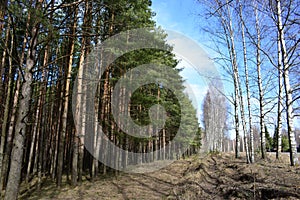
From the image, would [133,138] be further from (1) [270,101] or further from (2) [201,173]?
(1) [270,101]

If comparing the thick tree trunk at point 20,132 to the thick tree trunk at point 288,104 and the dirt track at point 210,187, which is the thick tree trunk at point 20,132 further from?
the thick tree trunk at point 288,104

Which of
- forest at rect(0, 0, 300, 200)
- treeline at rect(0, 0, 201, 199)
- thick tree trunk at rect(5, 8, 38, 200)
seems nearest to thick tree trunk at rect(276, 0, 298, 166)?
forest at rect(0, 0, 300, 200)

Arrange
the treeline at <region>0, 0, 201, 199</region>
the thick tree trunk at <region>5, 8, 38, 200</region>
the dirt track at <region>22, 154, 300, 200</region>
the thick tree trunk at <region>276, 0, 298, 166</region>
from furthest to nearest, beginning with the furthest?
the thick tree trunk at <region>276, 0, 298, 166</region> → the dirt track at <region>22, 154, 300, 200</region> → the treeline at <region>0, 0, 201, 199</region> → the thick tree trunk at <region>5, 8, 38, 200</region>

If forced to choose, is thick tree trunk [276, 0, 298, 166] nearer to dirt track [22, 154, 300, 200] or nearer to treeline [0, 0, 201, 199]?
dirt track [22, 154, 300, 200]

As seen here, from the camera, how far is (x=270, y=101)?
11109 mm

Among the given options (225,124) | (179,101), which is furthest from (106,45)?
(225,124)

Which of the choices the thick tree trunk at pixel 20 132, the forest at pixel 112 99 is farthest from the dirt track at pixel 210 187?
the thick tree trunk at pixel 20 132

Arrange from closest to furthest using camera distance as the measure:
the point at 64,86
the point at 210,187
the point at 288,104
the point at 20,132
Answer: the point at 20,132, the point at 210,187, the point at 288,104, the point at 64,86

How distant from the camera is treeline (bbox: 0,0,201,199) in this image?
3795mm

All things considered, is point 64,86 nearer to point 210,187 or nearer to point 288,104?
point 210,187

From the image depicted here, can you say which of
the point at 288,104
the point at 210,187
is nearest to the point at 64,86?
the point at 210,187

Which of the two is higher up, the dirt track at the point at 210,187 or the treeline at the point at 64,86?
the treeline at the point at 64,86

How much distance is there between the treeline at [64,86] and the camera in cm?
379

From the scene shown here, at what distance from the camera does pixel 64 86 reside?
10.3m
